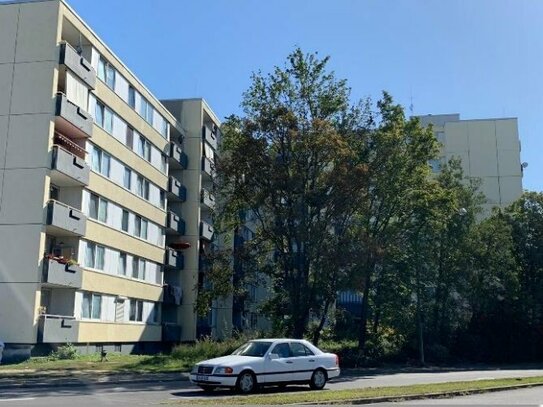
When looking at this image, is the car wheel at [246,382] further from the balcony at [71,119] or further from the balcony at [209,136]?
the balcony at [209,136]

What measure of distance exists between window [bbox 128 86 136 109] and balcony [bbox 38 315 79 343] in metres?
15.0

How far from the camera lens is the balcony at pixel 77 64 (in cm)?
3122

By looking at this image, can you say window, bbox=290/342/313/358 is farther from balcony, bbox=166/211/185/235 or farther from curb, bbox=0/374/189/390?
balcony, bbox=166/211/185/235

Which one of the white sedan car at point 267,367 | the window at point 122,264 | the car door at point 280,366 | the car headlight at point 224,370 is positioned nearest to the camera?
the car headlight at point 224,370

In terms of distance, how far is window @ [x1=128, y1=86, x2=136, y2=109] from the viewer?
133 ft

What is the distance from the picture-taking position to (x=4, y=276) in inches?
1152

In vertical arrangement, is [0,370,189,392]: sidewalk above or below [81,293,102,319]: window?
below

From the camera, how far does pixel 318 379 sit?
1861 cm

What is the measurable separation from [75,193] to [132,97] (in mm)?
10075

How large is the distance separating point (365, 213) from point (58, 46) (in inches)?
693

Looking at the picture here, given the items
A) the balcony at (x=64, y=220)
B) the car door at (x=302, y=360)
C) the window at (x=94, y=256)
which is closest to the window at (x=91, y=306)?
the window at (x=94, y=256)

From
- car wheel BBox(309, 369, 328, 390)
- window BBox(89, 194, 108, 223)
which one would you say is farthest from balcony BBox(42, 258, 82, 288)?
car wheel BBox(309, 369, 328, 390)

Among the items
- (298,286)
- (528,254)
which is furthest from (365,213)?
(528,254)

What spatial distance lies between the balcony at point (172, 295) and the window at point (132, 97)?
12.9 meters
